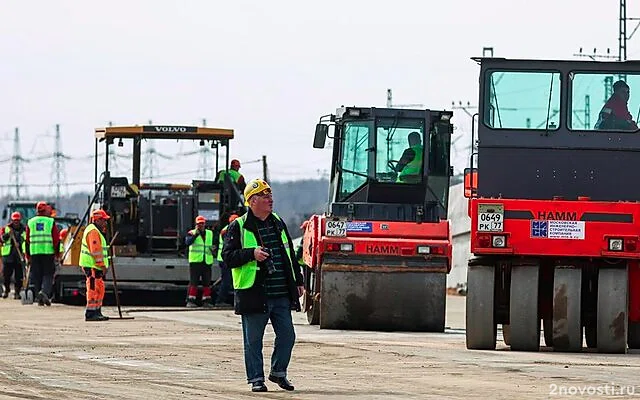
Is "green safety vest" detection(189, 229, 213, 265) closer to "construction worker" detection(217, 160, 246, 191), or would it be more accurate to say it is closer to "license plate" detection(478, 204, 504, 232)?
"construction worker" detection(217, 160, 246, 191)

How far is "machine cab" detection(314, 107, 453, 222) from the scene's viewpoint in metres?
20.9

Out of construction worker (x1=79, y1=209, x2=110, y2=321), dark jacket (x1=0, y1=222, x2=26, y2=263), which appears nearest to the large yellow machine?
construction worker (x1=79, y1=209, x2=110, y2=321)

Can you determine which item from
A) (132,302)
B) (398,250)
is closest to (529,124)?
Answer: (398,250)

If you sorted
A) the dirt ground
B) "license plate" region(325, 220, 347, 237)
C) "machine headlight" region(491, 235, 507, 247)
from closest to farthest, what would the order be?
the dirt ground, "machine headlight" region(491, 235, 507, 247), "license plate" region(325, 220, 347, 237)

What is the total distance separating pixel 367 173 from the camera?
68.6ft

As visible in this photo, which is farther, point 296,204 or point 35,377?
point 296,204

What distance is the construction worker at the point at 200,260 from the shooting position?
2647 centimetres

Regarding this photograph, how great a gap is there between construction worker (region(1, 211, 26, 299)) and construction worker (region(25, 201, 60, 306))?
540 centimetres

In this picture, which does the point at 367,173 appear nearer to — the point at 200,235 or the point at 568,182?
the point at 568,182

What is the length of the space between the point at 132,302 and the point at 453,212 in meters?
19.4

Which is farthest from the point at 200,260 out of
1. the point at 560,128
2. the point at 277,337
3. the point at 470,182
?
the point at 277,337

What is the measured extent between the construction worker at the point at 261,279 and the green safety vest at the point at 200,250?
554 inches

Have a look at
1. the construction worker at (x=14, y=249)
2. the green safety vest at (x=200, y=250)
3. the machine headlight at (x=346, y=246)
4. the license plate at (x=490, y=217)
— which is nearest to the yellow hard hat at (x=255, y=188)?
the license plate at (x=490, y=217)

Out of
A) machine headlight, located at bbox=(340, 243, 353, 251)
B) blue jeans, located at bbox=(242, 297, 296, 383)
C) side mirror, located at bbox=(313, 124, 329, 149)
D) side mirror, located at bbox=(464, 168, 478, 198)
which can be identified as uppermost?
side mirror, located at bbox=(313, 124, 329, 149)
